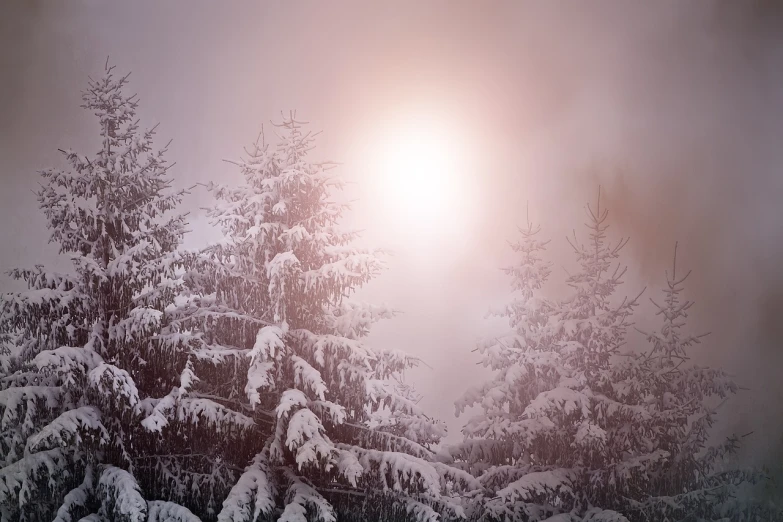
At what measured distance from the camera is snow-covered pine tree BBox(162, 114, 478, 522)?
404 centimetres

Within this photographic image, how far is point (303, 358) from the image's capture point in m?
4.14

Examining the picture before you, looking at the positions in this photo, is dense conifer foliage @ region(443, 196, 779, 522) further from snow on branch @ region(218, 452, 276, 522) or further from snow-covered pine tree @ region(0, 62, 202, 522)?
snow-covered pine tree @ region(0, 62, 202, 522)

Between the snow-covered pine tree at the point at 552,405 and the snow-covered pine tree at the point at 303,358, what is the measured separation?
303mm

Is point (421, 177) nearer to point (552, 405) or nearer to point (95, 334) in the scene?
point (552, 405)

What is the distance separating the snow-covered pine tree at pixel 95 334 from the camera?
4.00 m

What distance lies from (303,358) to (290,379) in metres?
0.16

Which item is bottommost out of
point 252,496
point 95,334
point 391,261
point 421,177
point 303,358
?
point 252,496

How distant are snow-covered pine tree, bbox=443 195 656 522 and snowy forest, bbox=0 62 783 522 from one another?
0.04 ft

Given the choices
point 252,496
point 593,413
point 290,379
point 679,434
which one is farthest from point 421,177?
point 679,434

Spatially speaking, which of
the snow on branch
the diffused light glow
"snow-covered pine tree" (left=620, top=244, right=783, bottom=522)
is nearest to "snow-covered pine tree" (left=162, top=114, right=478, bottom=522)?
the snow on branch

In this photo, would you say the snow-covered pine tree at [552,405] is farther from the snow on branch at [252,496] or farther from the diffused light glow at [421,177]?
the snow on branch at [252,496]

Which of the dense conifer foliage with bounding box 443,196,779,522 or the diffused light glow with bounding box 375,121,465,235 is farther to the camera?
the diffused light glow with bounding box 375,121,465,235

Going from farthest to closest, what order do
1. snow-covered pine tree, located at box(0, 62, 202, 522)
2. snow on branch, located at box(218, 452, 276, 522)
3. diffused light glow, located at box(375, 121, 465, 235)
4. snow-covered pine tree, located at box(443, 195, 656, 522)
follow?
diffused light glow, located at box(375, 121, 465, 235) → snow-covered pine tree, located at box(443, 195, 656, 522) → snow-covered pine tree, located at box(0, 62, 202, 522) → snow on branch, located at box(218, 452, 276, 522)

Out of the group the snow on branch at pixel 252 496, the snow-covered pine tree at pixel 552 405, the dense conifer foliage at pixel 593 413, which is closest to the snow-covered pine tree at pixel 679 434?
the dense conifer foliage at pixel 593 413
